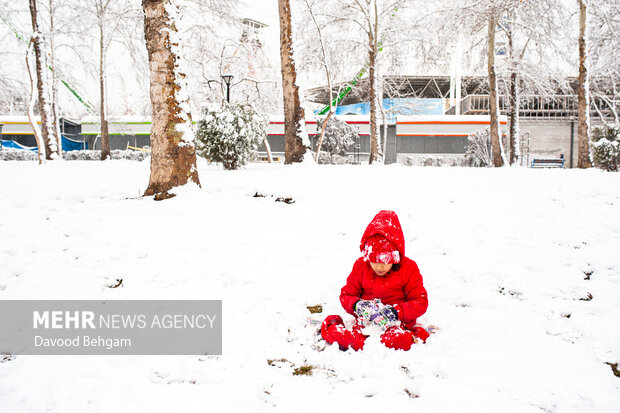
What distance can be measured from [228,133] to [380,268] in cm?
839

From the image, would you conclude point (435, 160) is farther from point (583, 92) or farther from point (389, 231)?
point (389, 231)

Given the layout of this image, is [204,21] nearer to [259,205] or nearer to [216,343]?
[259,205]

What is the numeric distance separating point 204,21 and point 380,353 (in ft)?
45.0

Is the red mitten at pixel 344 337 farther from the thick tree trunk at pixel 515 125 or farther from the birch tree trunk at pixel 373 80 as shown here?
the thick tree trunk at pixel 515 125

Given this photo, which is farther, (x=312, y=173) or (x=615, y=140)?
(x=615, y=140)

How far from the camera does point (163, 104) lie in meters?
5.61

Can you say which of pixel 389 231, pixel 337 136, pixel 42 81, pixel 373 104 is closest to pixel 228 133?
pixel 373 104

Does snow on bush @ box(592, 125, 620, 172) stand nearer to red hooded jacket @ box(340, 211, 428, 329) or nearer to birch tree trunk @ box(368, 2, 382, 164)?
birch tree trunk @ box(368, 2, 382, 164)

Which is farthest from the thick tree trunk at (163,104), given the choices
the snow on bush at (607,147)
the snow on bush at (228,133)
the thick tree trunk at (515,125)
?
the thick tree trunk at (515,125)

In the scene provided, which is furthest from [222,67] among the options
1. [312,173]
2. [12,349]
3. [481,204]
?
[12,349]

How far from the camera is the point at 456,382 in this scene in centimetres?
206

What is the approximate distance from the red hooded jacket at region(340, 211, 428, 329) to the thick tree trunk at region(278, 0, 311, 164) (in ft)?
21.8

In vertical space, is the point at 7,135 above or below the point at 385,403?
above

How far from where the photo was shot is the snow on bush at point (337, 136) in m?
22.7
